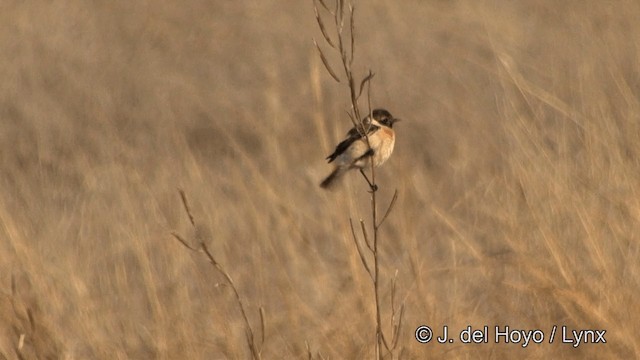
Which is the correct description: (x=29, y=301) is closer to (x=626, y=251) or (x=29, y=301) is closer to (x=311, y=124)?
(x=626, y=251)

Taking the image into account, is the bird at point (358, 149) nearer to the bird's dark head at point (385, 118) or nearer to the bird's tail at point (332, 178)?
the bird's tail at point (332, 178)

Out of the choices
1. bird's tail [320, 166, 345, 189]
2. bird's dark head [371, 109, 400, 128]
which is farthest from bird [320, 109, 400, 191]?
bird's dark head [371, 109, 400, 128]

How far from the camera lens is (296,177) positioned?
7105mm

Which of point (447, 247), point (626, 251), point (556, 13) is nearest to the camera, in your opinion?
point (626, 251)

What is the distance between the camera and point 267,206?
17.3ft

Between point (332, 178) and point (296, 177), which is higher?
point (332, 178)

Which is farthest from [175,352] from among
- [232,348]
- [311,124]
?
[311,124]

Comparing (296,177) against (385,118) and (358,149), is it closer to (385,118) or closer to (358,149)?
(385,118)

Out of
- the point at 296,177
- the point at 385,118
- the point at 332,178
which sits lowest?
the point at 296,177

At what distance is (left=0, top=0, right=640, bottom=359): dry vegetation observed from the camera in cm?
374

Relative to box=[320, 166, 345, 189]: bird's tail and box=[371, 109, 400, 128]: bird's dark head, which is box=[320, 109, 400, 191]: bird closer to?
box=[320, 166, 345, 189]: bird's tail

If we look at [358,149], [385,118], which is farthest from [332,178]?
[385,118]

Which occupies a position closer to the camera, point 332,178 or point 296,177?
point 332,178

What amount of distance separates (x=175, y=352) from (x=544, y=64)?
5895 millimetres
